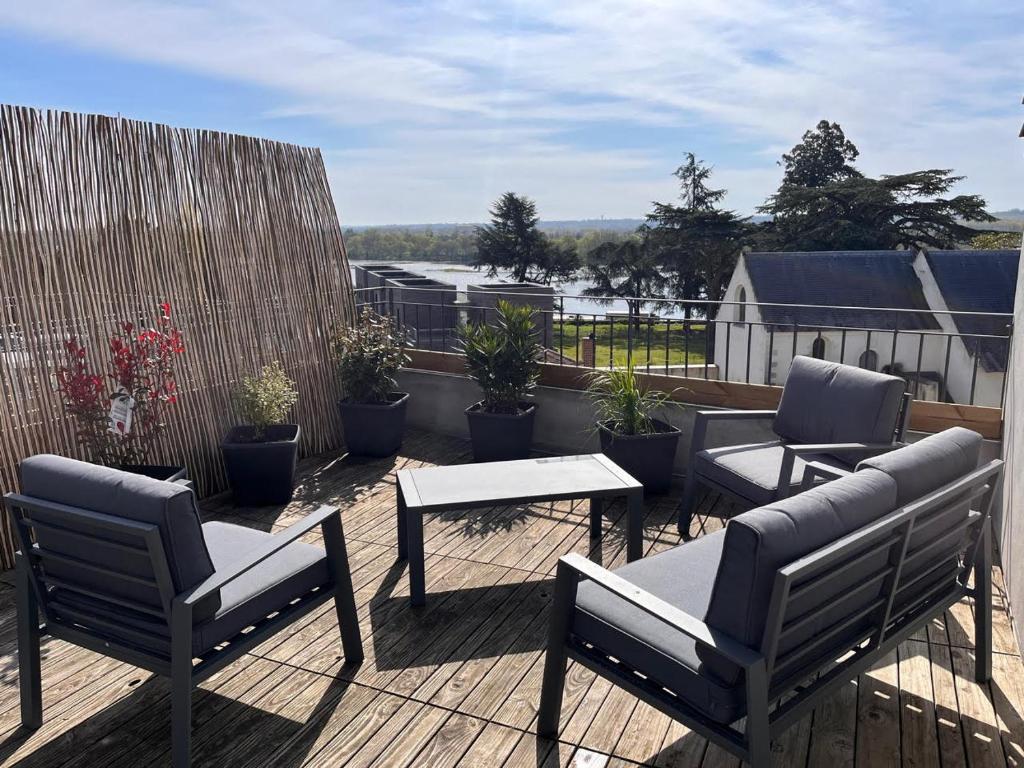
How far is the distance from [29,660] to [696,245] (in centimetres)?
4611

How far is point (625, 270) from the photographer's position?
49.7 meters

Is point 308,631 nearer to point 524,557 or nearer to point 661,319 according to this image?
point 524,557

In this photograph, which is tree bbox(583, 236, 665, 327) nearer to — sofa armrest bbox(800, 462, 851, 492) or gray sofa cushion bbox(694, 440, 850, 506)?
gray sofa cushion bbox(694, 440, 850, 506)

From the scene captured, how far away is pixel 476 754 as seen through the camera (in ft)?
6.97

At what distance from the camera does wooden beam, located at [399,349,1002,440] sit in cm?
396

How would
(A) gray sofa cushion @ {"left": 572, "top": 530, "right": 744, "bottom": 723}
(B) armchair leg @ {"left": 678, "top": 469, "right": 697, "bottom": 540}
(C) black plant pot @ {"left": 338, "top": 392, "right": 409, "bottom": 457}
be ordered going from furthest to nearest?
(C) black plant pot @ {"left": 338, "top": 392, "right": 409, "bottom": 457} < (B) armchair leg @ {"left": 678, "top": 469, "right": 697, "bottom": 540} < (A) gray sofa cushion @ {"left": 572, "top": 530, "right": 744, "bottom": 723}

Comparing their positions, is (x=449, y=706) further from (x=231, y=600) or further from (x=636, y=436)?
(x=636, y=436)

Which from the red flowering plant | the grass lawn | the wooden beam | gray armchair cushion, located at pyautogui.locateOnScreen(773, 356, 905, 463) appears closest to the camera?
gray armchair cushion, located at pyautogui.locateOnScreen(773, 356, 905, 463)

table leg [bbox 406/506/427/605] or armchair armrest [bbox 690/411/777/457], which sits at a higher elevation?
armchair armrest [bbox 690/411/777/457]

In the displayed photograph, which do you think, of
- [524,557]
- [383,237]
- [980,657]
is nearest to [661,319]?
[524,557]

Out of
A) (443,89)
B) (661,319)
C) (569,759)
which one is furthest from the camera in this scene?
(443,89)

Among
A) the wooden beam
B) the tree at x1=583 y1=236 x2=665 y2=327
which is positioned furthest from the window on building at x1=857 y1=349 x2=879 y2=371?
the tree at x1=583 y1=236 x2=665 y2=327

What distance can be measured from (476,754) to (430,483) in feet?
4.43

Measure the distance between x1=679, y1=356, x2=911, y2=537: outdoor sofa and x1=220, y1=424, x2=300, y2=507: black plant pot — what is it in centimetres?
218
